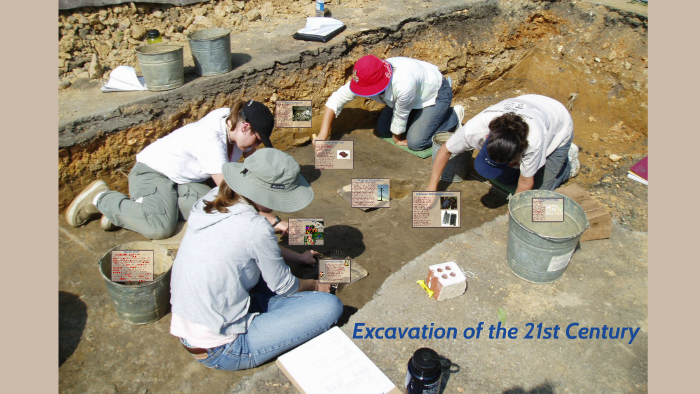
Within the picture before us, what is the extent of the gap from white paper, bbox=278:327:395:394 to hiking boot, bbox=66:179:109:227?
2499mm

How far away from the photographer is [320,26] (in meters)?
5.90

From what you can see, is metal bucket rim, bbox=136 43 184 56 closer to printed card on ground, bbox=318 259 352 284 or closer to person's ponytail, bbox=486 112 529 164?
printed card on ground, bbox=318 259 352 284

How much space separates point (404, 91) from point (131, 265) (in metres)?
3.20

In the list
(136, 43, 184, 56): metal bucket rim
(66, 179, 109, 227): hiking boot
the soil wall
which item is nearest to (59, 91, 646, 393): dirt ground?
(66, 179, 109, 227): hiking boot

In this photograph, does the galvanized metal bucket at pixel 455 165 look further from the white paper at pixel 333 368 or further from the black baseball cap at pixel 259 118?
the white paper at pixel 333 368

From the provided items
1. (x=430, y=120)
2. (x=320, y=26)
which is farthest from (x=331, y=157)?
(x=320, y=26)

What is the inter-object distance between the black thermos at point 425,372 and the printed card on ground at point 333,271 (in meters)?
1.41

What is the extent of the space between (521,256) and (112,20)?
5160 millimetres

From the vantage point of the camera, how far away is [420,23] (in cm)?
633

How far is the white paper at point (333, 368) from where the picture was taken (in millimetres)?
2504

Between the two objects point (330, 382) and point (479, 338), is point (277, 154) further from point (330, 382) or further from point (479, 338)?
point (479, 338)

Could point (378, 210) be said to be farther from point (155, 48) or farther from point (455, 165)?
point (155, 48)

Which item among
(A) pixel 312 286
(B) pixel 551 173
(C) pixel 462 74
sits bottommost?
(A) pixel 312 286

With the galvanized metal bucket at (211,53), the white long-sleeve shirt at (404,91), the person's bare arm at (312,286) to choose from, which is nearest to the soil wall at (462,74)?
the galvanized metal bucket at (211,53)
